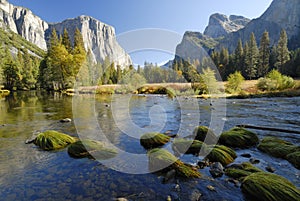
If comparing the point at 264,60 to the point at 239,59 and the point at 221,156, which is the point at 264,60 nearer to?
the point at 239,59

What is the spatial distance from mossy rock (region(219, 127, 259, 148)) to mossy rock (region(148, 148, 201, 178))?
136 inches

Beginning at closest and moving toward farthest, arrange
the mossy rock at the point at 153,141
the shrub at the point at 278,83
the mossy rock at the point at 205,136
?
the mossy rock at the point at 153,141 < the mossy rock at the point at 205,136 < the shrub at the point at 278,83

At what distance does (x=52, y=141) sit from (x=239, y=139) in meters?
8.85

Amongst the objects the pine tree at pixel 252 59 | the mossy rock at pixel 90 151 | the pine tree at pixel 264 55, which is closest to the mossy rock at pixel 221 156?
the mossy rock at pixel 90 151

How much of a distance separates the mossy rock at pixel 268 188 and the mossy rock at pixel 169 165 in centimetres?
149

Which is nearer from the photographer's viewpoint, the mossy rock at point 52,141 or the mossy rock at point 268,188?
the mossy rock at point 268,188

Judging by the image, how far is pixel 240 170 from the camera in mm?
5773

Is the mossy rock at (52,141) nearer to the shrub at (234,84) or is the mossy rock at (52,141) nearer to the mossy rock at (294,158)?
the mossy rock at (294,158)

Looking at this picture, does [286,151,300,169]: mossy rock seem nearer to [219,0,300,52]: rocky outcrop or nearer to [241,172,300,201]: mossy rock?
[241,172,300,201]: mossy rock

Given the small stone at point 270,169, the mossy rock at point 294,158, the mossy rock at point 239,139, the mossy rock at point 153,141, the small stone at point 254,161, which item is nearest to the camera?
the small stone at point 270,169

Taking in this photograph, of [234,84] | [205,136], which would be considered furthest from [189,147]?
[234,84]

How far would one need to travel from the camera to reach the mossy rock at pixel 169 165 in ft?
19.1

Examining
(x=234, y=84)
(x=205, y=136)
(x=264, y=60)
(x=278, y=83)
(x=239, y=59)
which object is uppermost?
(x=239, y=59)

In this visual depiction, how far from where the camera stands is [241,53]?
249ft
